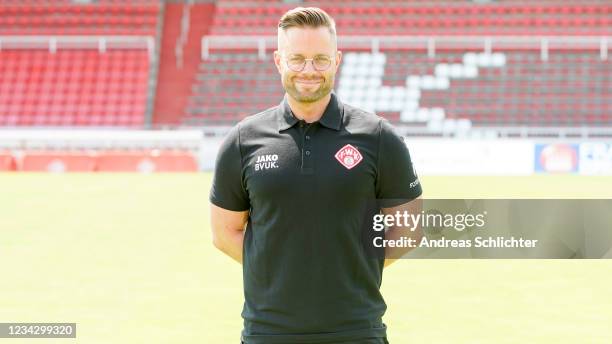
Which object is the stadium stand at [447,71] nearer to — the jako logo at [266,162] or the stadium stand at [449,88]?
the stadium stand at [449,88]

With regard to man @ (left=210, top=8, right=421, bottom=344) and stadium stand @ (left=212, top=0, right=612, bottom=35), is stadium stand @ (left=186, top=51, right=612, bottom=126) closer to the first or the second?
stadium stand @ (left=212, top=0, right=612, bottom=35)

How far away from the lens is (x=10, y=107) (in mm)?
34000

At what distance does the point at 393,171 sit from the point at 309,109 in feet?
1.15

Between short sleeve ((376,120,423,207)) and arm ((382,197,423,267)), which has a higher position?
short sleeve ((376,120,423,207))

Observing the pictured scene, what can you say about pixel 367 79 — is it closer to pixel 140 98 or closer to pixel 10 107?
pixel 140 98

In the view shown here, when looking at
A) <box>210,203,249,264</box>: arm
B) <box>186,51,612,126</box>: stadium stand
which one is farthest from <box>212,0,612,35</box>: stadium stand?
<box>210,203,249,264</box>: arm

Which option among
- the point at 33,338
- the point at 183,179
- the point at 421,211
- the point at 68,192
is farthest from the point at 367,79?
the point at 421,211

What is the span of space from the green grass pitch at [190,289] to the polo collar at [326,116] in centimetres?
399

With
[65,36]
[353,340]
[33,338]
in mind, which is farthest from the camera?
[65,36]

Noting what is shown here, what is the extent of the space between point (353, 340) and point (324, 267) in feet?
0.84

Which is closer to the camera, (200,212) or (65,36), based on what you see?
(200,212)

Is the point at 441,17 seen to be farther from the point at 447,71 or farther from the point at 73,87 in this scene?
the point at 73,87

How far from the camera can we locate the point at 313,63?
Answer: 3.17 meters

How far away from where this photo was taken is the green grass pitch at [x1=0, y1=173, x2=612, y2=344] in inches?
290
